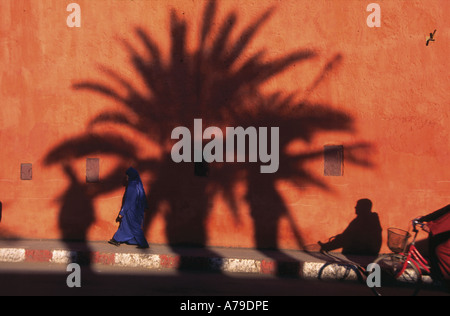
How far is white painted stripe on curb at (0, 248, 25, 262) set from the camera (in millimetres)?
7621

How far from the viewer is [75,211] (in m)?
8.62

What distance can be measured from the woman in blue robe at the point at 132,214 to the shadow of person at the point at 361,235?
9.18ft

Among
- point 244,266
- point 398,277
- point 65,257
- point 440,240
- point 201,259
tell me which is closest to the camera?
point 440,240

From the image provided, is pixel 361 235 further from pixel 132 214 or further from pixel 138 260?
pixel 132 214

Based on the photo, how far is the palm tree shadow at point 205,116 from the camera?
822cm

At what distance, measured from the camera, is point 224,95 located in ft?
27.4

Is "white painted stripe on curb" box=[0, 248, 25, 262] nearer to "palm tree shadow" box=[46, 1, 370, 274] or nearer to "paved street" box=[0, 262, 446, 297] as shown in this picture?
"paved street" box=[0, 262, 446, 297]

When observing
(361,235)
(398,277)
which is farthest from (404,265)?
(361,235)

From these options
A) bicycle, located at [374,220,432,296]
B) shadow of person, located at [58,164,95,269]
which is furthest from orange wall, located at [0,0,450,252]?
bicycle, located at [374,220,432,296]

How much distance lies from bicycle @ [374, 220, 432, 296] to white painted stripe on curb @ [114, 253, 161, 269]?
9.72 ft

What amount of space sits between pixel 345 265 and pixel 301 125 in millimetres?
2298

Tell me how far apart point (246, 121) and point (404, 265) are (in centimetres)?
343

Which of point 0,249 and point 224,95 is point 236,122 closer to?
point 224,95
